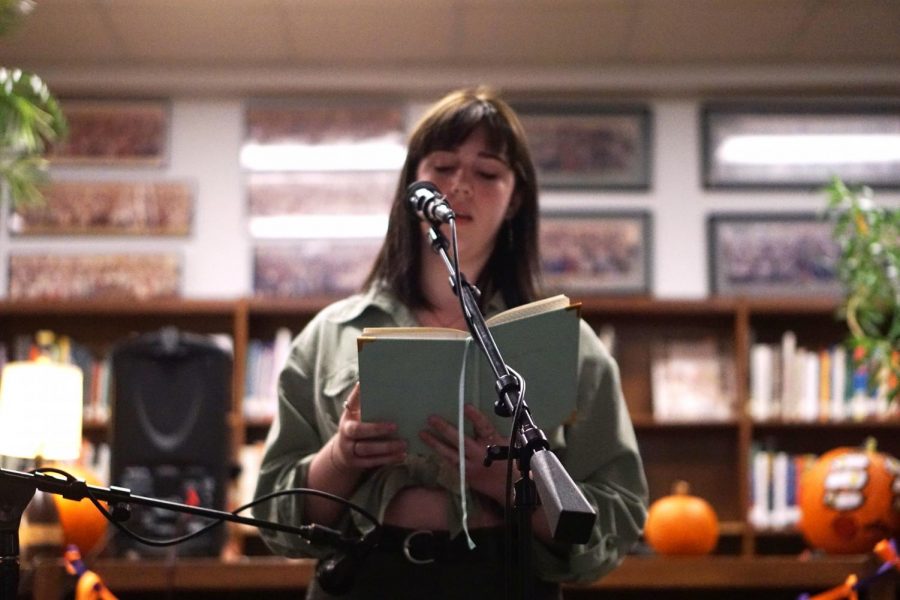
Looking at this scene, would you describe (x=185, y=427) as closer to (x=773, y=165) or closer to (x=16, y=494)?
(x=16, y=494)

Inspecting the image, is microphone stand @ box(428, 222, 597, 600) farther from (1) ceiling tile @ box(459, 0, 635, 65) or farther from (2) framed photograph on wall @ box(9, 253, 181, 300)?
(2) framed photograph on wall @ box(9, 253, 181, 300)

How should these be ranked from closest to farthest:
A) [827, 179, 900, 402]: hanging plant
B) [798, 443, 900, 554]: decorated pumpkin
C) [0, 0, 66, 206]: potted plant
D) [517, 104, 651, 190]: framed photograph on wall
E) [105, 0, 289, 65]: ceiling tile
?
[0, 0, 66, 206]: potted plant → [798, 443, 900, 554]: decorated pumpkin → [827, 179, 900, 402]: hanging plant → [105, 0, 289, 65]: ceiling tile → [517, 104, 651, 190]: framed photograph on wall

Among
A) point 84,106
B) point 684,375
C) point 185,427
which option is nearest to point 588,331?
point 185,427

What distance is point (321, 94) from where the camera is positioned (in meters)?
4.81

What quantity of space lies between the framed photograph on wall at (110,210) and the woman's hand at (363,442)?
3.48 meters

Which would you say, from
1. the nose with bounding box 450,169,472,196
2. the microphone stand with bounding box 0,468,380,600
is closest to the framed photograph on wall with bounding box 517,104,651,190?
the nose with bounding box 450,169,472,196

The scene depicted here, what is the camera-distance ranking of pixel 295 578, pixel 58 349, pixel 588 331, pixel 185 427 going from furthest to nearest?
pixel 58 349, pixel 185 427, pixel 295 578, pixel 588 331

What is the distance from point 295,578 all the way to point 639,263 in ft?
8.45

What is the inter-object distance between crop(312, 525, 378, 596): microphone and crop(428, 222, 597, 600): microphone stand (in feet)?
1.07

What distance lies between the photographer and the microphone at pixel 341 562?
1366 mm

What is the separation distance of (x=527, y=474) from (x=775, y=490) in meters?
3.47

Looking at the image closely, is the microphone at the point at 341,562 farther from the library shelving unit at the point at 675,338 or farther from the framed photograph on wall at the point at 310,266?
the framed photograph on wall at the point at 310,266

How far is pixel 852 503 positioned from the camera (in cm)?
307

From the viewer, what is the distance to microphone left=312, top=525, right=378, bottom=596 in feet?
4.48
